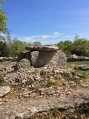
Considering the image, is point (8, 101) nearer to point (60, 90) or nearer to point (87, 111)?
point (60, 90)

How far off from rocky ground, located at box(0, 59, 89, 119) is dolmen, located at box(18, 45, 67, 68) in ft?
2.07

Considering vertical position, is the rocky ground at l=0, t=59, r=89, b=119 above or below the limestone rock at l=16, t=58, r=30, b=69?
below

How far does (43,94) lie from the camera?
464 inches

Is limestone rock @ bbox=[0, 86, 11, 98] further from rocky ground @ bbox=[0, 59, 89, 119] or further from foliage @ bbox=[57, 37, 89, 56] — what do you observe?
foliage @ bbox=[57, 37, 89, 56]

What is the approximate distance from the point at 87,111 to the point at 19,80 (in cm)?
465

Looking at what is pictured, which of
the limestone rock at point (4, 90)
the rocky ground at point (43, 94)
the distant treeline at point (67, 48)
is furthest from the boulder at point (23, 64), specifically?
the distant treeline at point (67, 48)

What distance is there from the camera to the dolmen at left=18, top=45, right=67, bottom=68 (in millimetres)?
16266

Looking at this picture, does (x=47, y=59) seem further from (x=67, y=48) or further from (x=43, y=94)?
(x=67, y=48)

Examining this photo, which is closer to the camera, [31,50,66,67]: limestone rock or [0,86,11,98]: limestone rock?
[0,86,11,98]: limestone rock

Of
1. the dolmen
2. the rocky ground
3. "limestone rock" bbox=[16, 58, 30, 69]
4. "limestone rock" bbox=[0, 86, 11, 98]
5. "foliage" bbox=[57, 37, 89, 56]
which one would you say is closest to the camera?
the rocky ground

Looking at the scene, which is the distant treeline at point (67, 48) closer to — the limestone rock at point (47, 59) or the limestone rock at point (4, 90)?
the limestone rock at point (47, 59)

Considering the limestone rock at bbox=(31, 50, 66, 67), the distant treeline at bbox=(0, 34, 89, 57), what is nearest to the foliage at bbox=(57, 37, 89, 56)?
the distant treeline at bbox=(0, 34, 89, 57)

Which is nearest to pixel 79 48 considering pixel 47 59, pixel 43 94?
pixel 47 59

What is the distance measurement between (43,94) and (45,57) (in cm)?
498
